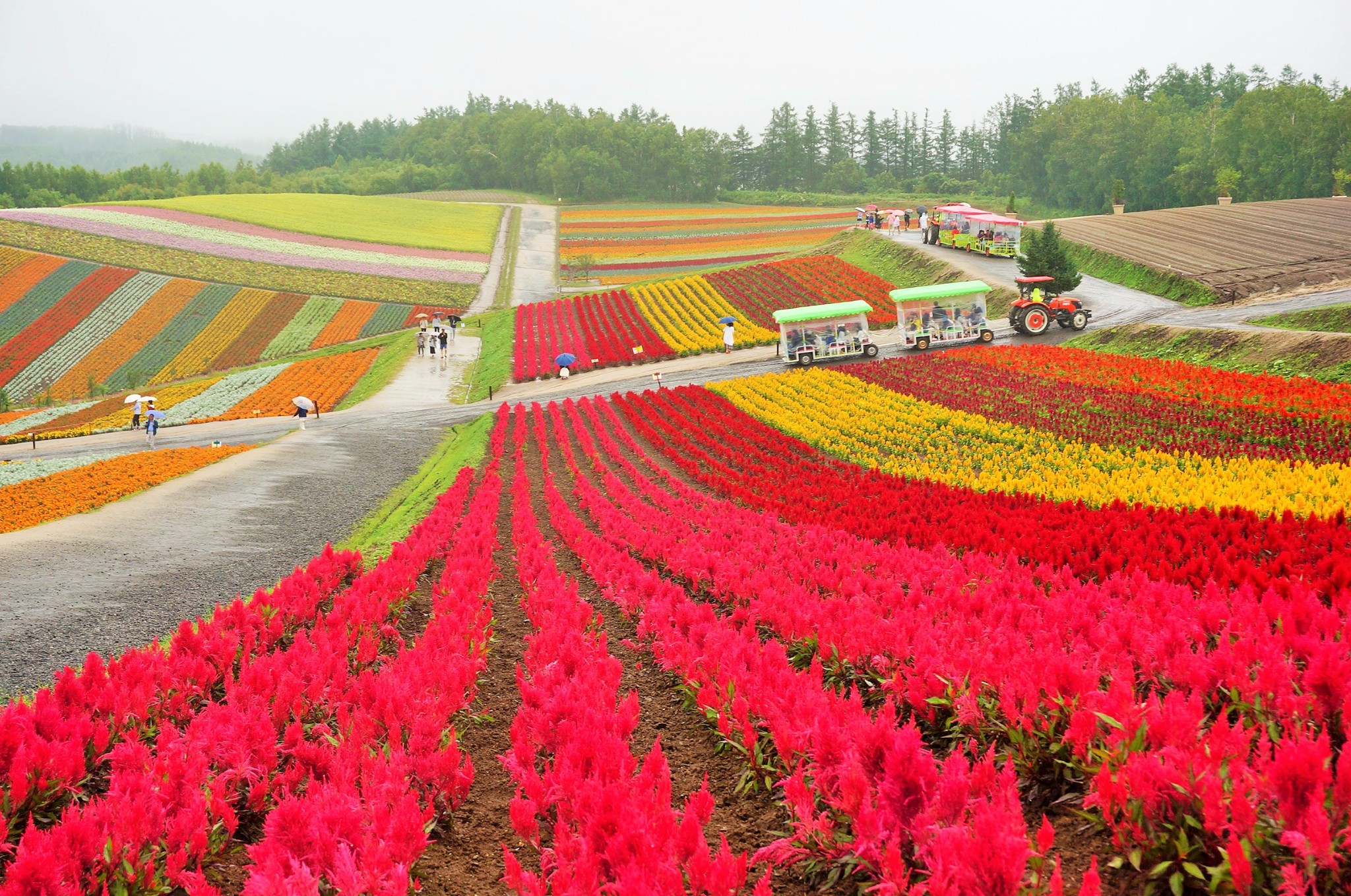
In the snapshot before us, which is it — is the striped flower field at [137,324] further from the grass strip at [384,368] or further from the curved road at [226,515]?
the curved road at [226,515]

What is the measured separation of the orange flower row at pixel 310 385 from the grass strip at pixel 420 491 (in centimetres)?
941

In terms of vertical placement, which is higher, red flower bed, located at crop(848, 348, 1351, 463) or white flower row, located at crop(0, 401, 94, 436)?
red flower bed, located at crop(848, 348, 1351, 463)

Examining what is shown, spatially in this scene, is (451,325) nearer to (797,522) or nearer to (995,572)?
(797,522)

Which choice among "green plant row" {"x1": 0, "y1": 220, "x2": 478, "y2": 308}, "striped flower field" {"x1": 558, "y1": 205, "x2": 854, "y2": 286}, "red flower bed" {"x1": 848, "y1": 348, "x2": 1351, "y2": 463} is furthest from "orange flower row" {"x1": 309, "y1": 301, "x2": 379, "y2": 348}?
"red flower bed" {"x1": 848, "y1": 348, "x2": 1351, "y2": 463}

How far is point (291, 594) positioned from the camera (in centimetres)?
1148

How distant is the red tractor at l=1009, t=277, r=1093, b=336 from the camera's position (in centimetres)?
3625

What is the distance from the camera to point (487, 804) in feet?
21.2

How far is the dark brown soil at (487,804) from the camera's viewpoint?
5.40 meters

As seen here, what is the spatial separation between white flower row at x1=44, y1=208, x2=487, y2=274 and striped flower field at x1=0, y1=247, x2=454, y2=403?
1169cm

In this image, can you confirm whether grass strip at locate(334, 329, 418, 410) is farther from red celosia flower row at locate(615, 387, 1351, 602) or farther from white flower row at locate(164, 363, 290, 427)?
red celosia flower row at locate(615, 387, 1351, 602)

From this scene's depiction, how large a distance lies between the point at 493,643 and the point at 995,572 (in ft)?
19.3

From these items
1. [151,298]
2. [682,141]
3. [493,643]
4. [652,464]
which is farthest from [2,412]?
[682,141]

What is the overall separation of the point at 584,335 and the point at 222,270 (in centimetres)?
Result: 3205

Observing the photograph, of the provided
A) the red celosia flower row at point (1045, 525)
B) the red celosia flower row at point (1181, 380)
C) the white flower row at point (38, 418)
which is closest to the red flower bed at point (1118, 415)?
the red celosia flower row at point (1181, 380)
